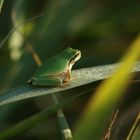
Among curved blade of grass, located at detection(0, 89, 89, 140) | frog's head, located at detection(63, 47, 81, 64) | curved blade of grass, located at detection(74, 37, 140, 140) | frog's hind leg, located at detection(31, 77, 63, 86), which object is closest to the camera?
curved blade of grass, located at detection(74, 37, 140, 140)

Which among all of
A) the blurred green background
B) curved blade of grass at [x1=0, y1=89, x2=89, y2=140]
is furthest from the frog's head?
curved blade of grass at [x1=0, y1=89, x2=89, y2=140]

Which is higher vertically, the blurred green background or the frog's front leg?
the blurred green background

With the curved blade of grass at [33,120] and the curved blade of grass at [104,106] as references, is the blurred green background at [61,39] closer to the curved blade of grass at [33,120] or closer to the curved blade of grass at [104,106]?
the curved blade of grass at [33,120]

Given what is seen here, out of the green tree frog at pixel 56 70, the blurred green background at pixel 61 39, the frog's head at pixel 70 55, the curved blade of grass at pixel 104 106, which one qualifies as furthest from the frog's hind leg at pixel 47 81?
the curved blade of grass at pixel 104 106

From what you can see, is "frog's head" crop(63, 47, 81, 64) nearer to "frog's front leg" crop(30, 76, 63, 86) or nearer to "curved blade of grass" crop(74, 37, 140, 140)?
"frog's front leg" crop(30, 76, 63, 86)

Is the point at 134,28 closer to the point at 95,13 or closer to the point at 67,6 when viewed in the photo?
the point at 95,13

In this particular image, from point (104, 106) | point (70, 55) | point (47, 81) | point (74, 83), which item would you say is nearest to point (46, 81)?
point (47, 81)
